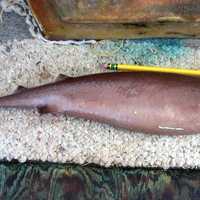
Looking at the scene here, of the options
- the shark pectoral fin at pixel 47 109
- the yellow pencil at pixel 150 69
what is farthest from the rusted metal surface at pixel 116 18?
the shark pectoral fin at pixel 47 109

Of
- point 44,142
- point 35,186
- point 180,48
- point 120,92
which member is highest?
point 180,48

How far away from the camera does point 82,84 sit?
127cm

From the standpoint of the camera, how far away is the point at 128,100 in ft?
4.11

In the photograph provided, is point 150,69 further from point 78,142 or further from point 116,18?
point 78,142

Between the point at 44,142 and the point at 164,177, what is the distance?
32cm

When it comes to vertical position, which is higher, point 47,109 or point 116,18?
point 116,18

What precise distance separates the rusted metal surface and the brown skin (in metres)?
0.14

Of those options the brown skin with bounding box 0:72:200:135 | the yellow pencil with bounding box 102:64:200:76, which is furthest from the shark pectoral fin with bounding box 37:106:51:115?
the yellow pencil with bounding box 102:64:200:76

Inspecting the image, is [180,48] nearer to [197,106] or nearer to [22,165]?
[197,106]

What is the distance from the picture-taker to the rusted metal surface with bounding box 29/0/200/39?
4.01 ft

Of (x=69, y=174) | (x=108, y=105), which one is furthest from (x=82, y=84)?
(x=69, y=174)

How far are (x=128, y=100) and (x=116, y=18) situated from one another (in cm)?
21

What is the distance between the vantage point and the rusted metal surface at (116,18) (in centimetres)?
122

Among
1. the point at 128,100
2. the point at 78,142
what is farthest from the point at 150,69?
the point at 78,142
